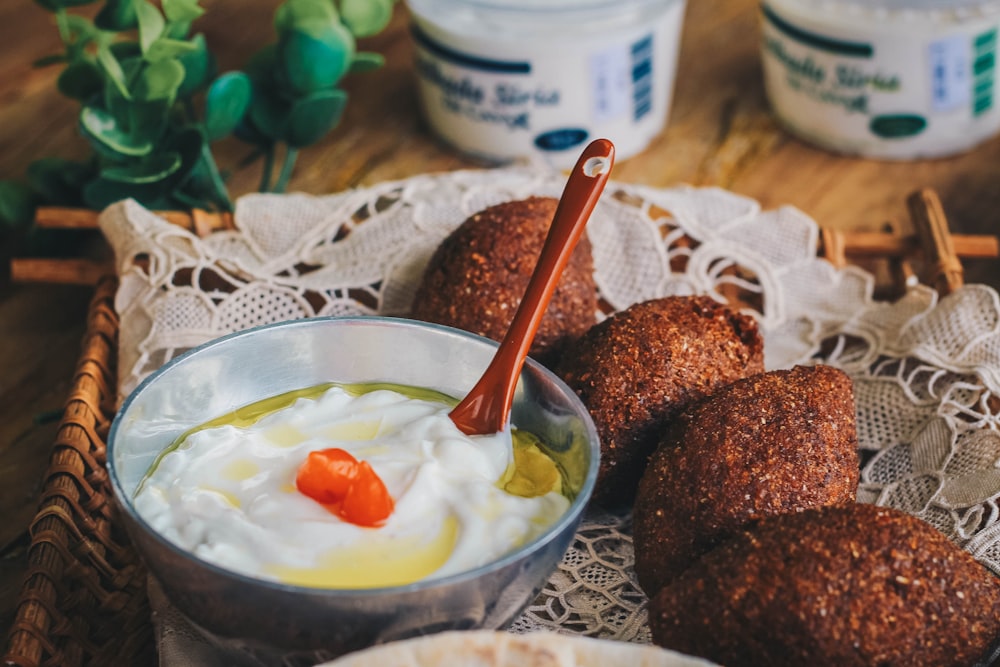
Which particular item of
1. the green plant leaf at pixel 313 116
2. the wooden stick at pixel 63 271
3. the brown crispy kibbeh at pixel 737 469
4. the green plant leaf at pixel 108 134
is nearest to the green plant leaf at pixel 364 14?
the green plant leaf at pixel 313 116

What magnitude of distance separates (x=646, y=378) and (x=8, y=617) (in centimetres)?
64

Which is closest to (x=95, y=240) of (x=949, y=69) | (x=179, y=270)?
(x=179, y=270)

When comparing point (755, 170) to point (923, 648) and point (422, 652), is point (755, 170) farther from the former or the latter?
point (422, 652)

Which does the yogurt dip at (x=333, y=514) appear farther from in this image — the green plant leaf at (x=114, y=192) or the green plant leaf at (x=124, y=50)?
the green plant leaf at (x=124, y=50)

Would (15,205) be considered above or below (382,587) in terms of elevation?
below

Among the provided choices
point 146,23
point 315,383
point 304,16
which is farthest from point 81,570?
point 304,16

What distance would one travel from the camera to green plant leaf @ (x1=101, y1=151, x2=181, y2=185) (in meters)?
1.38

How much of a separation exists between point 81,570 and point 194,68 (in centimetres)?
72

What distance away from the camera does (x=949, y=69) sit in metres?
1.65

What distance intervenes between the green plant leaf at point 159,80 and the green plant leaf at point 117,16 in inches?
2.6

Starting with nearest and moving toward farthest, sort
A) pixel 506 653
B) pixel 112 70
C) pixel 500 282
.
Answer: pixel 506 653 < pixel 500 282 < pixel 112 70

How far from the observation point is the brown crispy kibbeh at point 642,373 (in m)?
1.06

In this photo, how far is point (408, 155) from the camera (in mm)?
1868

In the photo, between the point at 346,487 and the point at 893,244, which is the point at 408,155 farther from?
the point at 346,487
